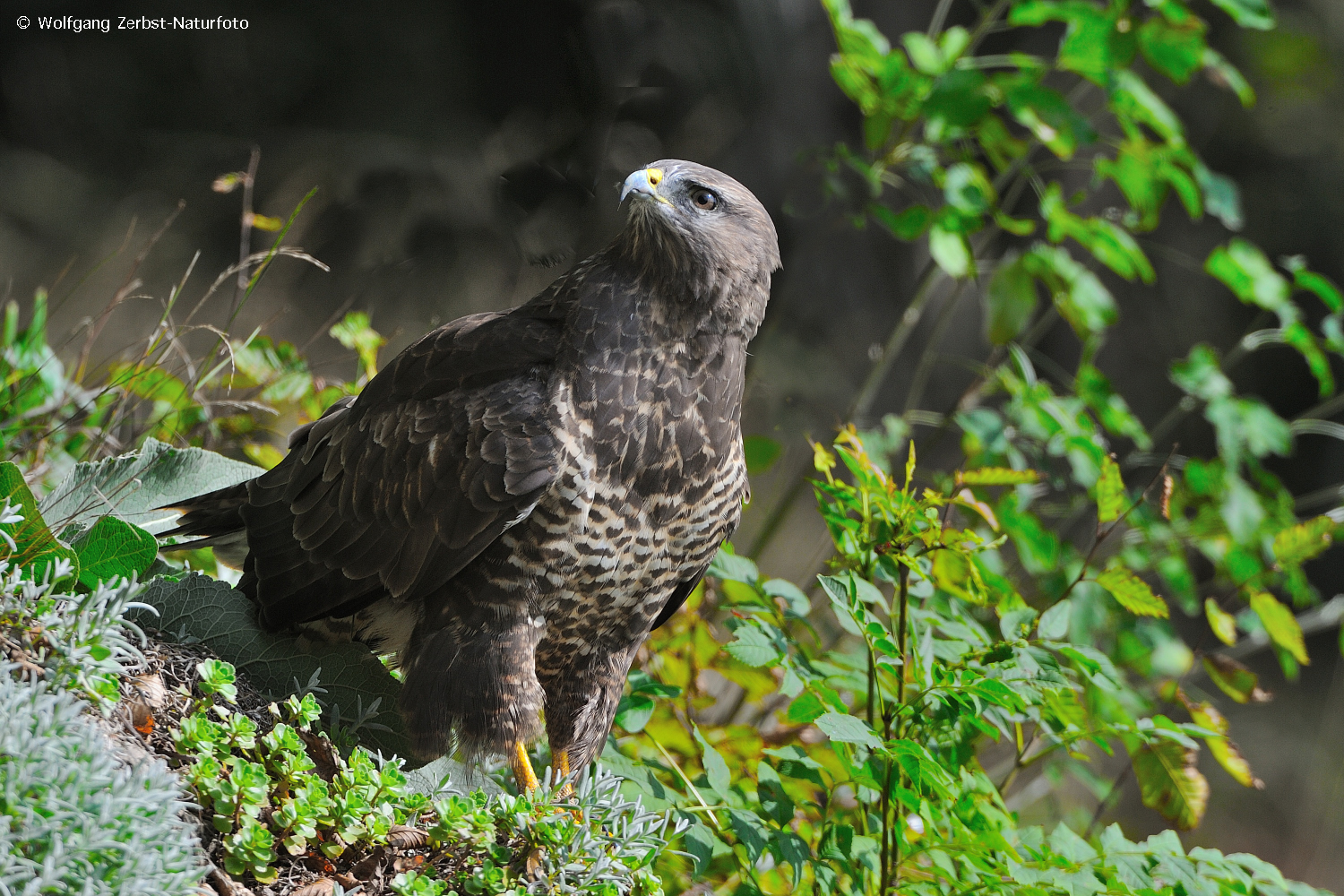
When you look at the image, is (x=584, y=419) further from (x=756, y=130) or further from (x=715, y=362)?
(x=756, y=130)

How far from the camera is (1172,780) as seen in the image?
2.35 meters

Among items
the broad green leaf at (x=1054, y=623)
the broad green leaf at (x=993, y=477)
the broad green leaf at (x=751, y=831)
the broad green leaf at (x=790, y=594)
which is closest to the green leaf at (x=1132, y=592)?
the broad green leaf at (x=1054, y=623)

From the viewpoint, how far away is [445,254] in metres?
4.55

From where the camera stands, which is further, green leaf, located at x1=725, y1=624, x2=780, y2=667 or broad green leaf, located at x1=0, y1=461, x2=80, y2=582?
green leaf, located at x1=725, y1=624, x2=780, y2=667

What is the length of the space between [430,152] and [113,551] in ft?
10.2

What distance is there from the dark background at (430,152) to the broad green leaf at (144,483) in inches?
67.0

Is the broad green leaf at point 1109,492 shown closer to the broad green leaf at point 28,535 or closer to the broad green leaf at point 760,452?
the broad green leaf at point 760,452

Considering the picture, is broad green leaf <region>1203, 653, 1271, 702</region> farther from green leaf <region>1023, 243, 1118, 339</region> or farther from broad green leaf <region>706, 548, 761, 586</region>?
broad green leaf <region>706, 548, 761, 586</region>

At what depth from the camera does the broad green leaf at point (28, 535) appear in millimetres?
1634

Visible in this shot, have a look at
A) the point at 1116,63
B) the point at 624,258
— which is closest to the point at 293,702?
the point at 624,258

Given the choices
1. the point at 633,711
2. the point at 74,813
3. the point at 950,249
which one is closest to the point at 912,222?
the point at 950,249

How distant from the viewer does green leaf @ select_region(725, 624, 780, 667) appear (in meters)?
1.88

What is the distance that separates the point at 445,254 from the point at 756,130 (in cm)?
169

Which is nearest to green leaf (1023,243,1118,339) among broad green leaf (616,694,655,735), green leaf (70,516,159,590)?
broad green leaf (616,694,655,735)
